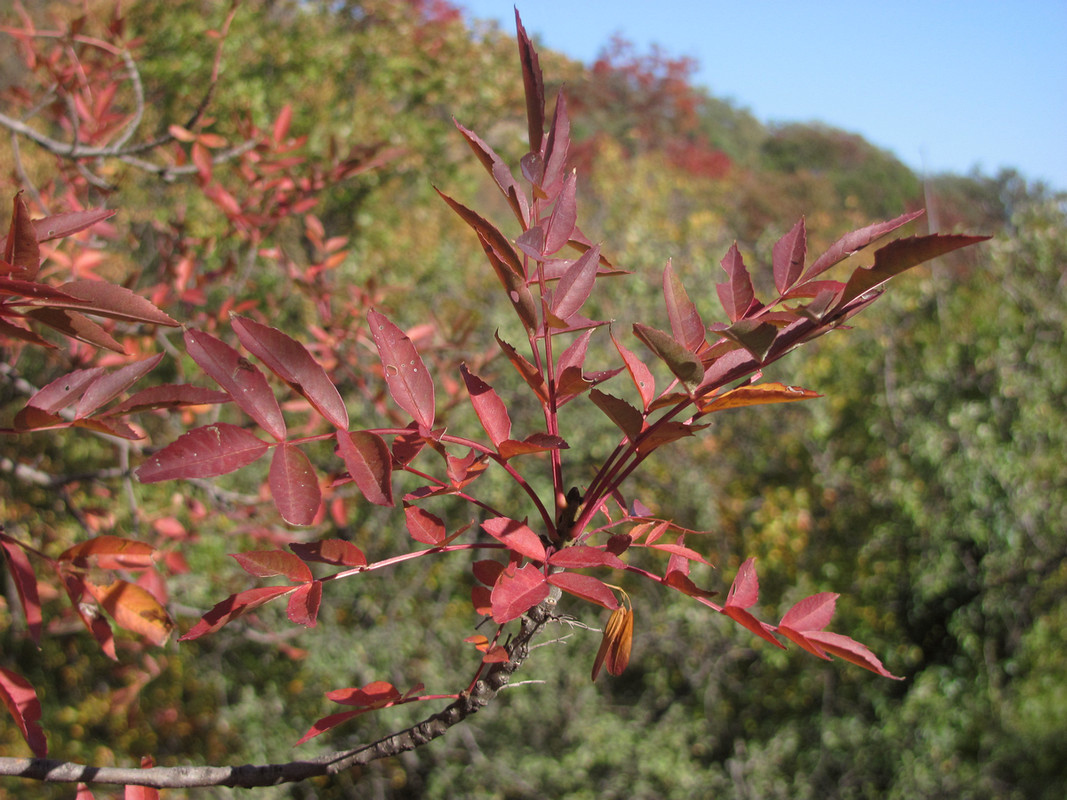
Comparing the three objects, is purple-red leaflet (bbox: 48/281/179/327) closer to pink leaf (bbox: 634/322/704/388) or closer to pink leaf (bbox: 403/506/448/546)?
pink leaf (bbox: 403/506/448/546)

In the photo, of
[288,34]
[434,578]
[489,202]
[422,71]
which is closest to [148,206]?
[288,34]

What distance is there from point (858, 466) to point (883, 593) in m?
0.74

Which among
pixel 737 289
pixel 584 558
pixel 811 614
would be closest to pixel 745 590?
pixel 811 614

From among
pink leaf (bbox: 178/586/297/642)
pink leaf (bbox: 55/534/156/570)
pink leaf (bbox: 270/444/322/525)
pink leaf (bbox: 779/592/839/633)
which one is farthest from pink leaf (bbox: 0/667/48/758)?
pink leaf (bbox: 779/592/839/633)

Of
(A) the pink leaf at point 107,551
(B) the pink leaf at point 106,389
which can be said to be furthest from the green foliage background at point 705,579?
(B) the pink leaf at point 106,389

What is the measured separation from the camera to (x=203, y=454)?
57 cm

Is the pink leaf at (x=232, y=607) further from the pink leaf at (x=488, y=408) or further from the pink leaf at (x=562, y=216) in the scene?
the pink leaf at (x=562, y=216)

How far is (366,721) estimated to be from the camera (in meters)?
3.43

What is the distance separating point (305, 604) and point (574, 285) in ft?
1.19

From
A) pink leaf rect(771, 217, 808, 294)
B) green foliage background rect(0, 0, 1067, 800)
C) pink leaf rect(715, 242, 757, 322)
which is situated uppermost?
pink leaf rect(771, 217, 808, 294)

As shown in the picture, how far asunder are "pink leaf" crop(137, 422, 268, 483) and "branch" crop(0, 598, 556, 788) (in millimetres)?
291

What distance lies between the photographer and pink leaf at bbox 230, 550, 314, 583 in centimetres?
61

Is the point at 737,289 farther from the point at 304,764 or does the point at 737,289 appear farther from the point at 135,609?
the point at 135,609

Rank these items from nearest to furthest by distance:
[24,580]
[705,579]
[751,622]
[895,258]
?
[895,258] < [751,622] < [24,580] < [705,579]
